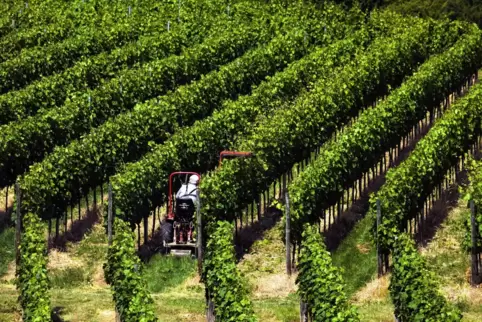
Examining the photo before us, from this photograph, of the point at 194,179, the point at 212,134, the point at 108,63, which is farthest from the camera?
the point at 108,63

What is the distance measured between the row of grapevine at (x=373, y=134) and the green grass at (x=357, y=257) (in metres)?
1.22

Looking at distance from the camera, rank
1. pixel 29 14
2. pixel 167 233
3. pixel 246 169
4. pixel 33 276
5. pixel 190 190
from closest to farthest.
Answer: pixel 33 276 < pixel 167 233 < pixel 190 190 < pixel 246 169 < pixel 29 14

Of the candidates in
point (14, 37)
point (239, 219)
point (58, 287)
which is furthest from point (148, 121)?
point (14, 37)

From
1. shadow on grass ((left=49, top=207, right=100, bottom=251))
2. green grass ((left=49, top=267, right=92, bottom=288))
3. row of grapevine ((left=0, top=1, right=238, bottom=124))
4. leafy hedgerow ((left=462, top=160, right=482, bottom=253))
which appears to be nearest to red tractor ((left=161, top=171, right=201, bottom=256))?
green grass ((left=49, top=267, right=92, bottom=288))

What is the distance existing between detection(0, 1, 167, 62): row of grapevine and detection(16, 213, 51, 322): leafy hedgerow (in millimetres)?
20319

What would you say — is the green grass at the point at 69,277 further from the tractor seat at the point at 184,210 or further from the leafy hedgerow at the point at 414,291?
the leafy hedgerow at the point at 414,291

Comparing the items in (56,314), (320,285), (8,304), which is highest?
(320,285)

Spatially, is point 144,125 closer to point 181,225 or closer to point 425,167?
point 181,225

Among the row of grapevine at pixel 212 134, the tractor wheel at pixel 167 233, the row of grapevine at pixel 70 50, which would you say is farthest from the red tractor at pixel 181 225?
the row of grapevine at pixel 70 50

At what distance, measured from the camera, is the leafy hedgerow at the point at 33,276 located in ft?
126

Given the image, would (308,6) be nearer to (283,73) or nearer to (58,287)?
(283,73)

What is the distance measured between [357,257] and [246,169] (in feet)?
15.6

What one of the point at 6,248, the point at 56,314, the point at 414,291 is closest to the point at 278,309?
the point at 414,291

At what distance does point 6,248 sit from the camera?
4675 cm
